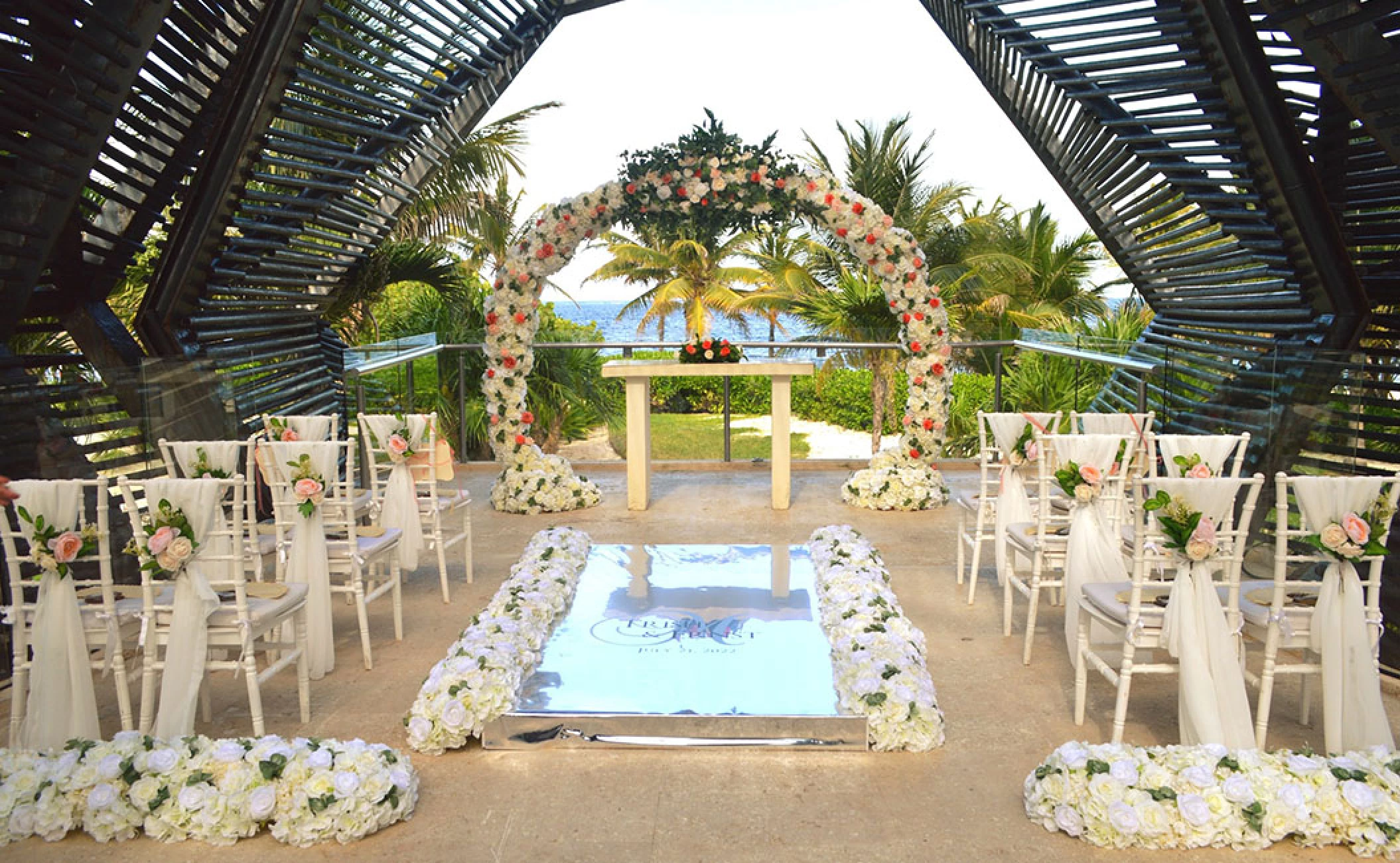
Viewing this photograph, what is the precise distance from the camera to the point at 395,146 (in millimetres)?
8398

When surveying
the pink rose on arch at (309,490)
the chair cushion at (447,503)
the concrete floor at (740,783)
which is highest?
the pink rose on arch at (309,490)

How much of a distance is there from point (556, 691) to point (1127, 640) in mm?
2146

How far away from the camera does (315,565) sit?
4812 mm

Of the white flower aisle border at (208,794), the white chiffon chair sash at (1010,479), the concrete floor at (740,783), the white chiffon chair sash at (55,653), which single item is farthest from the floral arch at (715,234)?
the white flower aisle border at (208,794)

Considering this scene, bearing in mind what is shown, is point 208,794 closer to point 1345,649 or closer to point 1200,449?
point 1345,649

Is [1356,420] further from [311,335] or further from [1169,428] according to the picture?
[311,335]

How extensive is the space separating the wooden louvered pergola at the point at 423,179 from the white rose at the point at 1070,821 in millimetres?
2609

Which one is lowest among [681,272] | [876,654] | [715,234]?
[876,654]

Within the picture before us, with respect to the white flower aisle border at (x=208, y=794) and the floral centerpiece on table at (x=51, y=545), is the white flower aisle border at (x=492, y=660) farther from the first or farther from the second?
the floral centerpiece on table at (x=51, y=545)

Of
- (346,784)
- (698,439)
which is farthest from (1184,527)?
(698,439)

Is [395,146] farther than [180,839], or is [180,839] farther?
[395,146]

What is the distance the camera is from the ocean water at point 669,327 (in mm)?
32438

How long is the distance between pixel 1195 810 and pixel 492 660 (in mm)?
2563

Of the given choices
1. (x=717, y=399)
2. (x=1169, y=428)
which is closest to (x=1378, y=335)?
(x=1169, y=428)
